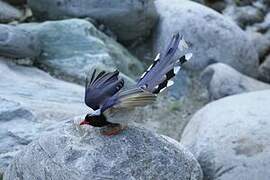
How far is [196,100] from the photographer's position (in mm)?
6836

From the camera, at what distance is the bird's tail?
11.6 ft

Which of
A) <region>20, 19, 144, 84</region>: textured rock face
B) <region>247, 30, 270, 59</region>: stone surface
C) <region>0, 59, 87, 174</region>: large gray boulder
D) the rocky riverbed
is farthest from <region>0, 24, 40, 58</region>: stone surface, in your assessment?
<region>247, 30, 270, 59</region>: stone surface

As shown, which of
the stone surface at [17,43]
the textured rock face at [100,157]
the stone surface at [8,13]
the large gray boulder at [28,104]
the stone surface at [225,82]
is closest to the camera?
the textured rock face at [100,157]

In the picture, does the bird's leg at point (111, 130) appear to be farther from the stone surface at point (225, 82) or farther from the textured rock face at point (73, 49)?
the stone surface at point (225, 82)

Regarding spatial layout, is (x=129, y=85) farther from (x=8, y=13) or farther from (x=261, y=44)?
(x=261, y=44)

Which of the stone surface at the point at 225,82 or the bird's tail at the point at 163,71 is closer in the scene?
the bird's tail at the point at 163,71

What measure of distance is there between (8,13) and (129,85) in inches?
90.8

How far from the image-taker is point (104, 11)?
22.4ft

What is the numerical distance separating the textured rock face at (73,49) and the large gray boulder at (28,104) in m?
0.24

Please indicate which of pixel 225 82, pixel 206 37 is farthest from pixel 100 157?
pixel 206 37

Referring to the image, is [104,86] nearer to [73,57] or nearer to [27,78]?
[27,78]

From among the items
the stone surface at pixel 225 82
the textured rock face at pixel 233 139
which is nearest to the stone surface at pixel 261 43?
the stone surface at pixel 225 82

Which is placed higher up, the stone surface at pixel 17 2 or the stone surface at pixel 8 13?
the stone surface at pixel 8 13

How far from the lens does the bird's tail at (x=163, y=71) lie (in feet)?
11.6
